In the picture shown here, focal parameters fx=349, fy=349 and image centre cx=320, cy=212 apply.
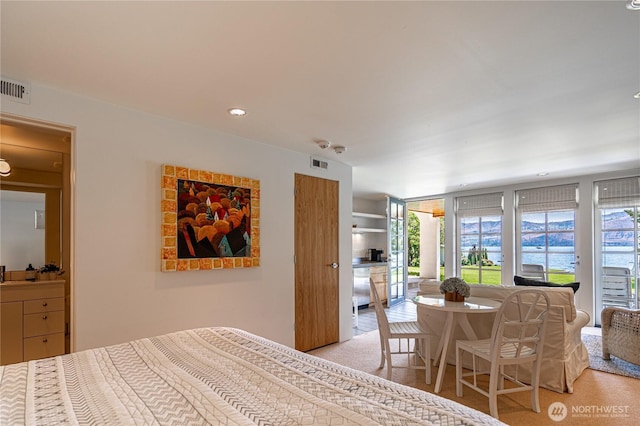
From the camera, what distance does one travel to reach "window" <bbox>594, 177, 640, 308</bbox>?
4992mm

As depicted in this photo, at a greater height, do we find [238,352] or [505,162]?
[505,162]

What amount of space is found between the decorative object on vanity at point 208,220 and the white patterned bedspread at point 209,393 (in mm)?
1280

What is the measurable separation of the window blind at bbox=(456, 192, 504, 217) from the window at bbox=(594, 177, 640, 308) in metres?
1.44

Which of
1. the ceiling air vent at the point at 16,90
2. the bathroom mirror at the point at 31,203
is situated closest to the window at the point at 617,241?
the ceiling air vent at the point at 16,90

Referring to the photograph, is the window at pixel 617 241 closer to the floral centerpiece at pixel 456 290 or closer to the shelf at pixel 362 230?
the floral centerpiece at pixel 456 290

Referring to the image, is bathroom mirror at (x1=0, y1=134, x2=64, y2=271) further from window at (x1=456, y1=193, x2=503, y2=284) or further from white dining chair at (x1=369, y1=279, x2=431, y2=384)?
window at (x1=456, y1=193, x2=503, y2=284)

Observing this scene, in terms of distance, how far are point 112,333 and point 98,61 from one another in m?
1.84

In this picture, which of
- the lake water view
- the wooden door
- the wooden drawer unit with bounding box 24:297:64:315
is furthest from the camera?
the lake water view

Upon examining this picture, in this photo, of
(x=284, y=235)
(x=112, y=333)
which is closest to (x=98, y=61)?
(x=112, y=333)

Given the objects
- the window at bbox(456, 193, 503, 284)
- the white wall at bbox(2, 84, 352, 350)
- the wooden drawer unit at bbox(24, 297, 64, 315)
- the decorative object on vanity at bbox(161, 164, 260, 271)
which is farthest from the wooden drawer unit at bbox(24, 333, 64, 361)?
the window at bbox(456, 193, 503, 284)

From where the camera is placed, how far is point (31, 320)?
10.4 ft

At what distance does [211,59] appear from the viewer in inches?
76.4

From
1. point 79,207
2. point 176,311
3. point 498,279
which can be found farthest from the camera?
point 498,279

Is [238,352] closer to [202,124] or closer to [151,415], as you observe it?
[151,415]
